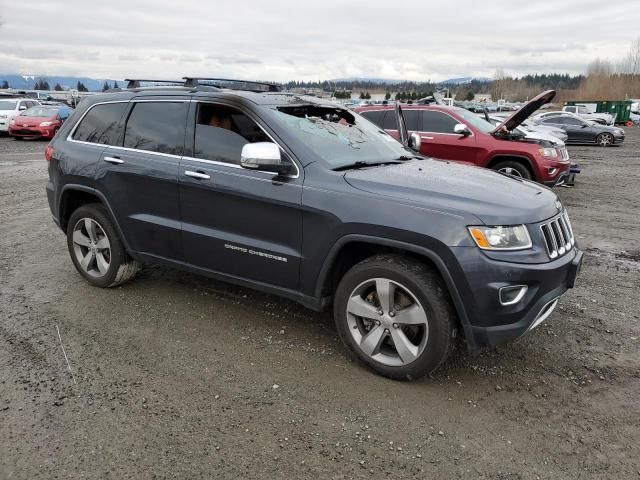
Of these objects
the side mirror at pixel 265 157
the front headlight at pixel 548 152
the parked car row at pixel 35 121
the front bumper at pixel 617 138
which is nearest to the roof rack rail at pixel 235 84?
the side mirror at pixel 265 157

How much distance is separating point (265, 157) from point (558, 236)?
1.95 meters

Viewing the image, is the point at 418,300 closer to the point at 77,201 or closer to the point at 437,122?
the point at 77,201

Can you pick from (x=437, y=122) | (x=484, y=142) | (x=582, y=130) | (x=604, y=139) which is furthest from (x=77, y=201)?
(x=604, y=139)

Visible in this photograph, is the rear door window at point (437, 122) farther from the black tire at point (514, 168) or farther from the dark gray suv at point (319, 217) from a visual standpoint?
the dark gray suv at point (319, 217)

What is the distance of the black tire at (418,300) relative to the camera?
Answer: 10.1 ft

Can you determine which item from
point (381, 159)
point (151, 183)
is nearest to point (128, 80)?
point (151, 183)

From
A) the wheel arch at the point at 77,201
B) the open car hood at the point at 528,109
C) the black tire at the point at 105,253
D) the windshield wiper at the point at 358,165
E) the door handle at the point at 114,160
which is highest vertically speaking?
the open car hood at the point at 528,109

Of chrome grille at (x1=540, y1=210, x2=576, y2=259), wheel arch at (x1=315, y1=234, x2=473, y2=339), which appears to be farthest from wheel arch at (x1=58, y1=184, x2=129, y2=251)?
chrome grille at (x1=540, y1=210, x2=576, y2=259)

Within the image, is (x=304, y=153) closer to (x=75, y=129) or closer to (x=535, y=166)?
(x=75, y=129)

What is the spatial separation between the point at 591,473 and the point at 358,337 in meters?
1.48

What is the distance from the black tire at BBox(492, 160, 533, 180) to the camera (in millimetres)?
9422

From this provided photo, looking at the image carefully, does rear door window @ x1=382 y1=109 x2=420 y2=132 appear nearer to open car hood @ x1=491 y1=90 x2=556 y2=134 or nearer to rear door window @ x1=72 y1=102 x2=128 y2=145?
open car hood @ x1=491 y1=90 x2=556 y2=134

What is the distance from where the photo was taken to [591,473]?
8.50 feet

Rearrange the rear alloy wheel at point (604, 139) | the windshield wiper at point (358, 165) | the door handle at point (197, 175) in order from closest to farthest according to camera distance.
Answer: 1. the windshield wiper at point (358, 165)
2. the door handle at point (197, 175)
3. the rear alloy wheel at point (604, 139)
